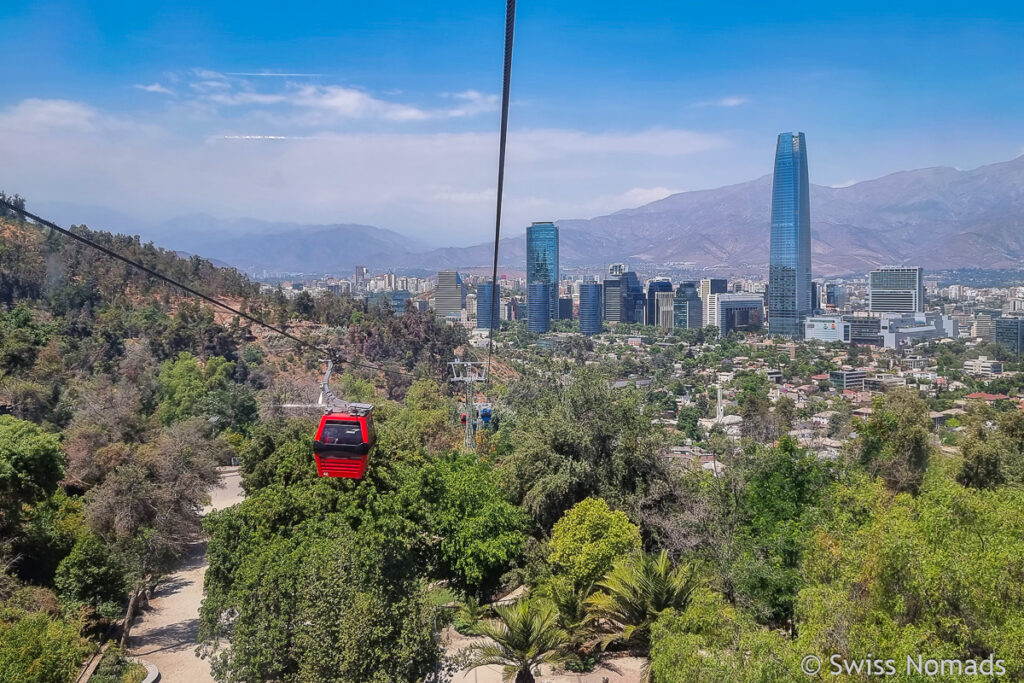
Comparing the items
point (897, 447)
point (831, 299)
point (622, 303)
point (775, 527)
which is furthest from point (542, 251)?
point (775, 527)

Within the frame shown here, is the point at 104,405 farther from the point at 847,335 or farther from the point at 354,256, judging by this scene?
the point at 354,256

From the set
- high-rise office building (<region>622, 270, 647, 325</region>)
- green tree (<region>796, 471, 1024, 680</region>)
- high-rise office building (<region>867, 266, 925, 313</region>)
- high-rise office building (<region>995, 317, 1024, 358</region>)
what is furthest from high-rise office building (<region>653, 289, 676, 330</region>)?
green tree (<region>796, 471, 1024, 680</region>)

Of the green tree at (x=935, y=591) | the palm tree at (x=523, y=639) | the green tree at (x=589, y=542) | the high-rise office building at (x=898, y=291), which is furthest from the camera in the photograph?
the high-rise office building at (x=898, y=291)

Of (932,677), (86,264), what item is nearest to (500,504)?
(932,677)

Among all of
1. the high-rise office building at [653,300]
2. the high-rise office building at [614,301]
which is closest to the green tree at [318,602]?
the high-rise office building at [653,300]

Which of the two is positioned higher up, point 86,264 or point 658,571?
point 86,264

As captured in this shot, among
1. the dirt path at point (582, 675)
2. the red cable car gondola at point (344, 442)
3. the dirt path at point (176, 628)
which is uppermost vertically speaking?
the red cable car gondola at point (344, 442)

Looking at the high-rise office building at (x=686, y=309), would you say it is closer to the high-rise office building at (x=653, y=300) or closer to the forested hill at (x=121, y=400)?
the high-rise office building at (x=653, y=300)
